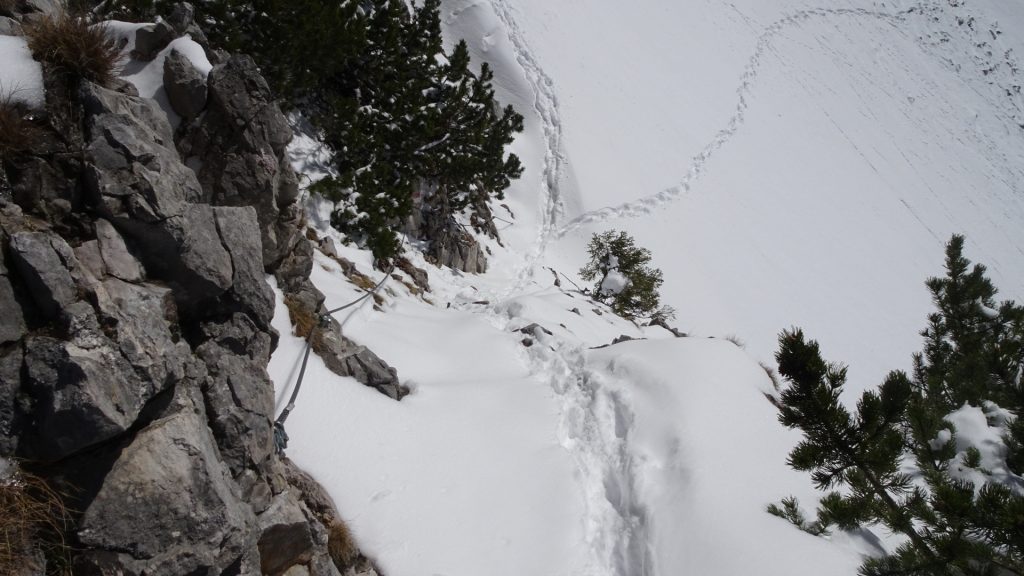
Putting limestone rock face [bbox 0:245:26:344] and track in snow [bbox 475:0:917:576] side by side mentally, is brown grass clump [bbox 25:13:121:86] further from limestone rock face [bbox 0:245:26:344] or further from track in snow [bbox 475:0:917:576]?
track in snow [bbox 475:0:917:576]

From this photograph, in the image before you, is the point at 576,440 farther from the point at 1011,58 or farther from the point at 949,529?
the point at 1011,58

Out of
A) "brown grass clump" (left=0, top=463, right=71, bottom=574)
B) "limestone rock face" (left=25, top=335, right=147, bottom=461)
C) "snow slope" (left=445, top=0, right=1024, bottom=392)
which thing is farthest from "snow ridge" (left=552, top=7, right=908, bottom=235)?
"brown grass clump" (left=0, top=463, right=71, bottom=574)

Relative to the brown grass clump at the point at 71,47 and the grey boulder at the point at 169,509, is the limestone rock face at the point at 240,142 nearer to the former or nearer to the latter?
the brown grass clump at the point at 71,47

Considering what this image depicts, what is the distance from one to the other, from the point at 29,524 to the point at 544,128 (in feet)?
101

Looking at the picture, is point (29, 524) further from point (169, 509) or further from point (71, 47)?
point (71, 47)

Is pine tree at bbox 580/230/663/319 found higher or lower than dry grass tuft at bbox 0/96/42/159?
lower

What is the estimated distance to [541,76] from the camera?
33.9 meters

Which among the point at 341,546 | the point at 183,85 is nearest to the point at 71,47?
the point at 183,85

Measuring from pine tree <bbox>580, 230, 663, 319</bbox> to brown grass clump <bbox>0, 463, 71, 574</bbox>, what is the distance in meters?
18.4

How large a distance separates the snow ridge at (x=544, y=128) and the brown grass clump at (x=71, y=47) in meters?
16.2

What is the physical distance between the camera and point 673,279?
2516 centimetres

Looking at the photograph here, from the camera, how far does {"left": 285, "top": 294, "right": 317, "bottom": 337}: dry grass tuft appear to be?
6.51 m

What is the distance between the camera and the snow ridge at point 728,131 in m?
27.3

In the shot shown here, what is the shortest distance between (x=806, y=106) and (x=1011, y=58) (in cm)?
4481
